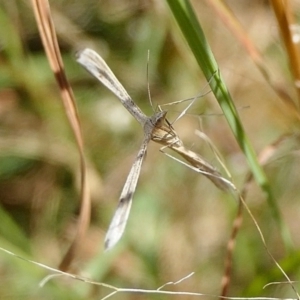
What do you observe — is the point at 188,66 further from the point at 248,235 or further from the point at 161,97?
the point at 248,235

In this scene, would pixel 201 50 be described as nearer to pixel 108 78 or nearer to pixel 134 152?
pixel 108 78

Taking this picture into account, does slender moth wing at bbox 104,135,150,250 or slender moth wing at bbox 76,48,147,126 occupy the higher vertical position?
slender moth wing at bbox 76,48,147,126

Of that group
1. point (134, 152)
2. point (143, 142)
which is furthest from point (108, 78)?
point (134, 152)

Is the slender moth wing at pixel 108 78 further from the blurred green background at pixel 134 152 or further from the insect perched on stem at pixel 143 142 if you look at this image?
the blurred green background at pixel 134 152

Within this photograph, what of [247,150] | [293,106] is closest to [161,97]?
[293,106]

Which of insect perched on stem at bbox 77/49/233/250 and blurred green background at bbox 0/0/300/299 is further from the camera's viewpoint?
blurred green background at bbox 0/0/300/299

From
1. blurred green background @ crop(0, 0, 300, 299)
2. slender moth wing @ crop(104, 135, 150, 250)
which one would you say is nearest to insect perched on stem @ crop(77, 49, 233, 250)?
slender moth wing @ crop(104, 135, 150, 250)

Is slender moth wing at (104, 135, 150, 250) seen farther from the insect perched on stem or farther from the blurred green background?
the blurred green background
